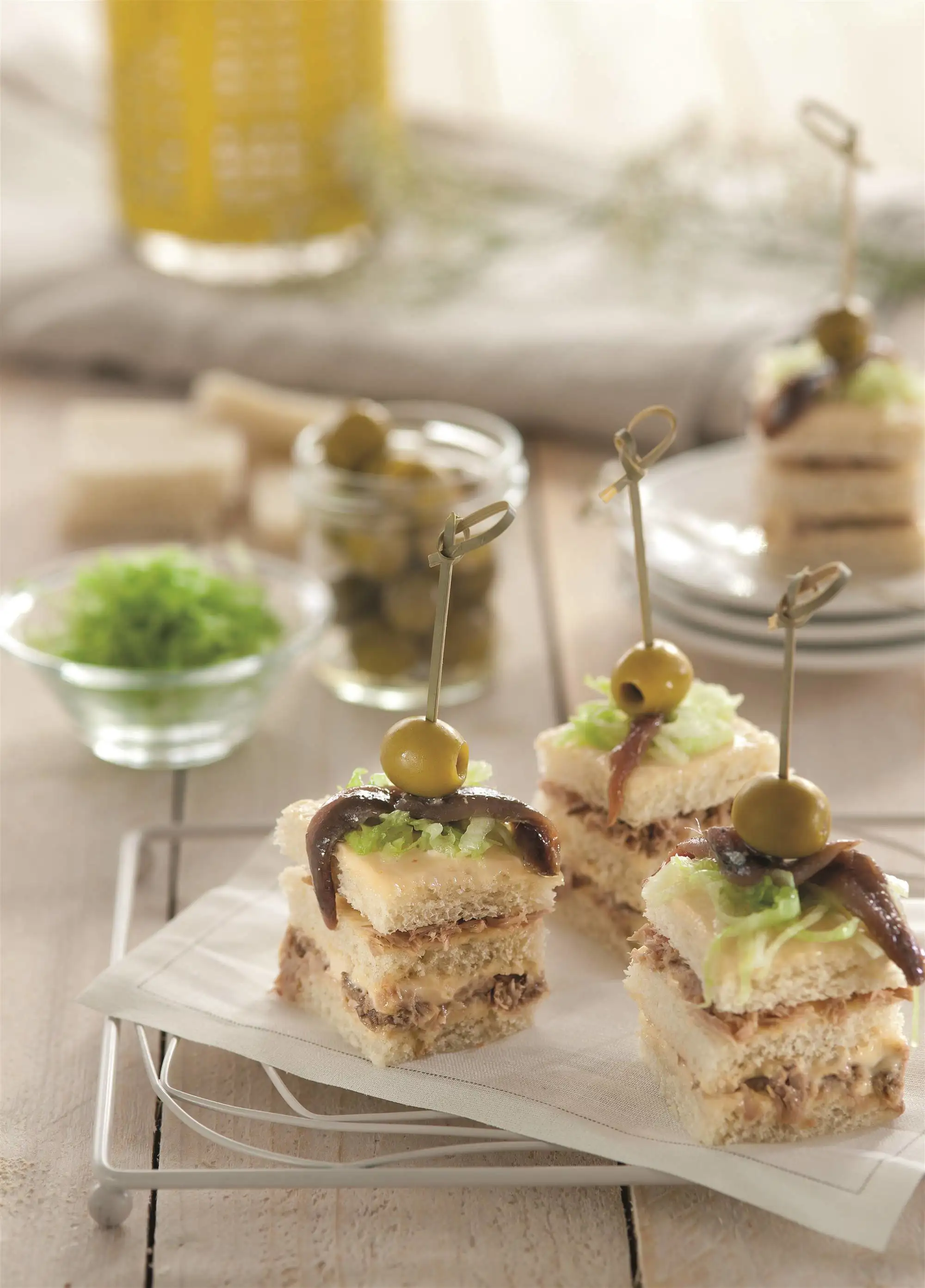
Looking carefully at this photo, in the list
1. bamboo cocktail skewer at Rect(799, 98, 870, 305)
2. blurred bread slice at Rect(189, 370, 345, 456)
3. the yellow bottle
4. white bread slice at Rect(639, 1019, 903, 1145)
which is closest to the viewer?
white bread slice at Rect(639, 1019, 903, 1145)

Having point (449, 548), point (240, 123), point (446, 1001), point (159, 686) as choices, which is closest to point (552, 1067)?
point (446, 1001)

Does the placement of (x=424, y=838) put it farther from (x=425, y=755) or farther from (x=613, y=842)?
(x=613, y=842)

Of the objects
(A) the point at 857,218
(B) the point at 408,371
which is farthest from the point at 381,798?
(A) the point at 857,218

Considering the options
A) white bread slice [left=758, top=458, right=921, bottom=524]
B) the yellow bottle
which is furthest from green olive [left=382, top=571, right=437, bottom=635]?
the yellow bottle

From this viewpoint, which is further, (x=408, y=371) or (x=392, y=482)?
(x=408, y=371)

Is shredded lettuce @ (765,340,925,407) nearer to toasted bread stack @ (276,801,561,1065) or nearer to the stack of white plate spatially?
the stack of white plate

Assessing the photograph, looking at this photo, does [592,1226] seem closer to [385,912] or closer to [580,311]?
[385,912]

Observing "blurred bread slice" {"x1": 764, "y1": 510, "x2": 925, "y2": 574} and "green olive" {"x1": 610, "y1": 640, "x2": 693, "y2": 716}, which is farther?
"blurred bread slice" {"x1": 764, "y1": 510, "x2": 925, "y2": 574}
